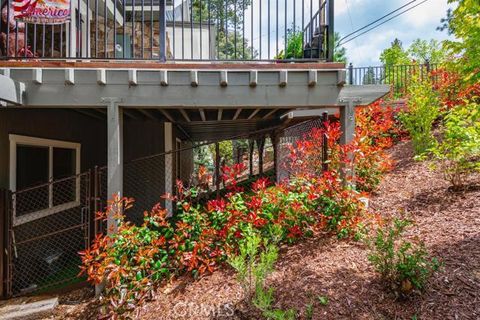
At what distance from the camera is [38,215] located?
193 inches

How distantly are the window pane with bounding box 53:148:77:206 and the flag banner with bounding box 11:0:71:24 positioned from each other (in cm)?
237

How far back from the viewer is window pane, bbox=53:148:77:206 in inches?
217

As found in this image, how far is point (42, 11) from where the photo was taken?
12.5 feet

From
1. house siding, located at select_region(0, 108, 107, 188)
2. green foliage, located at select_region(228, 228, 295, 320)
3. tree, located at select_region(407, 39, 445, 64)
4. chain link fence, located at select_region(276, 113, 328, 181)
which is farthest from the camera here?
tree, located at select_region(407, 39, 445, 64)

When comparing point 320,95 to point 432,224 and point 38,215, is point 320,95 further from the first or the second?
point 38,215

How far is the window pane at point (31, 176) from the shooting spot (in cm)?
459

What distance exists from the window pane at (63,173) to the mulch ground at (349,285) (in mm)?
2372

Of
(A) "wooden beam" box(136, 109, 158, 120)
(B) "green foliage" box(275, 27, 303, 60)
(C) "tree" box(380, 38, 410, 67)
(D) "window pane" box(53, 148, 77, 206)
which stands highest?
(C) "tree" box(380, 38, 410, 67)

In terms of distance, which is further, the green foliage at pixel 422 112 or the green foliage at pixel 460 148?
the green foliage at pixel 422 112

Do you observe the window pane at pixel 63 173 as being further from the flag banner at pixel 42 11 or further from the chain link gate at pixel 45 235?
the flag banner at pixel 42 11

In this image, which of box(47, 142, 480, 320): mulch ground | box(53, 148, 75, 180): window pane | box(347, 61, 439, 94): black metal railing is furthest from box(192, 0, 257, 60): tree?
box(347, 61, 439, 94): black metal railing

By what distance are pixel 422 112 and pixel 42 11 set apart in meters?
6.91

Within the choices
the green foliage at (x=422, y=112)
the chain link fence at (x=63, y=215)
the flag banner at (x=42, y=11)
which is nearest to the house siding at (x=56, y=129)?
the chain link fence at (x=63, y=215)

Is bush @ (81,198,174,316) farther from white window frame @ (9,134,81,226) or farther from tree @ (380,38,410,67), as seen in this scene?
tree @ (380,38,410,67)
